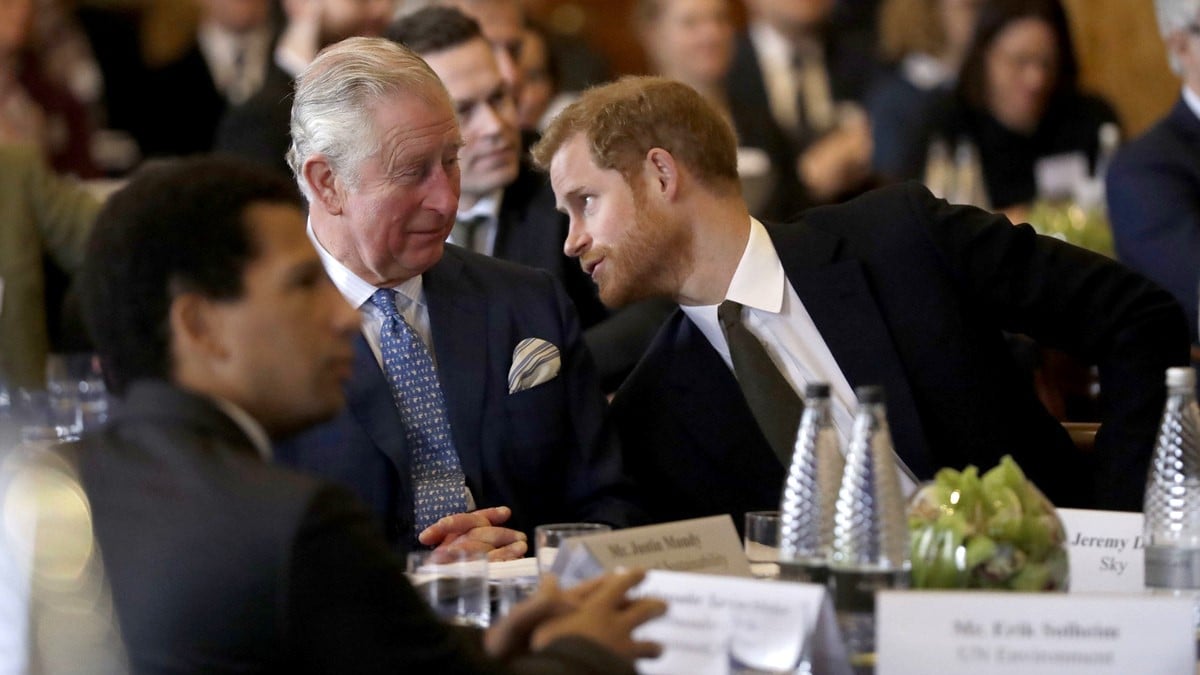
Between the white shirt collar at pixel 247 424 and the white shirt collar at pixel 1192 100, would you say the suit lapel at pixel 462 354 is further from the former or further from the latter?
the white shirt collar at pixel 1192 100

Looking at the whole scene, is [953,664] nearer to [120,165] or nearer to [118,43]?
[120,165]

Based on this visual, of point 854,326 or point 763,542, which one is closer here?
point 763,542

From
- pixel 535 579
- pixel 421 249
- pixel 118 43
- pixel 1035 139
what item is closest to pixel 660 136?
pixel 421 249

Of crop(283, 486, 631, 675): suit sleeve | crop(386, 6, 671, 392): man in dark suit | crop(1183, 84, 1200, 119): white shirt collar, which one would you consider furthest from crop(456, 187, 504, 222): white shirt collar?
crop(283, 486, 631, 675): suit sleeve

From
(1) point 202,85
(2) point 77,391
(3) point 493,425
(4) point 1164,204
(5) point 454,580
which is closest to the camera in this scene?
(5) point 454,580

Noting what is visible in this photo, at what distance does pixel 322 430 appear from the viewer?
8.22ft

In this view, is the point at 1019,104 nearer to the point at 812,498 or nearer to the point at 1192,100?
the point at 1192,100

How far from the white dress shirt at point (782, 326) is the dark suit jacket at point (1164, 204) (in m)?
1.63

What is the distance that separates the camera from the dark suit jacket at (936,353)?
2613mm

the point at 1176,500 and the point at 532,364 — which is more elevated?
the point at 532,364

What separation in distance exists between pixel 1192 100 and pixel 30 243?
119 inches

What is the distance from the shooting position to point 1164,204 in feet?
13.2

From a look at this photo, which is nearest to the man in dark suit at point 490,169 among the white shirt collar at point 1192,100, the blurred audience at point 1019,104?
the white shirt collar at point 1192,100

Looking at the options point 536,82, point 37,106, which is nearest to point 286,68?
point 536,82
